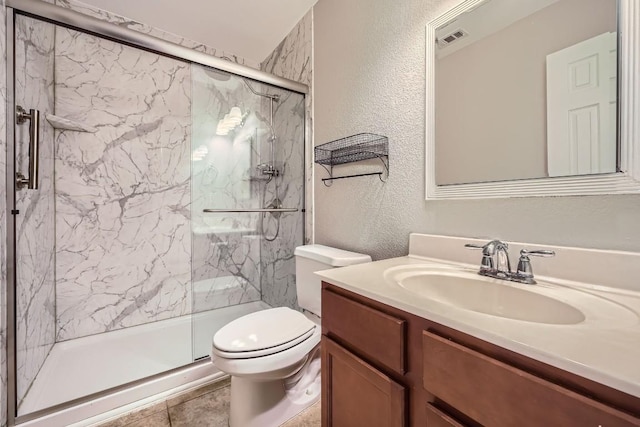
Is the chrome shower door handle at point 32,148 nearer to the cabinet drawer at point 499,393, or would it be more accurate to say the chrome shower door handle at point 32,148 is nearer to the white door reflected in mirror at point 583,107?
the cabinet drawer at point 499,393

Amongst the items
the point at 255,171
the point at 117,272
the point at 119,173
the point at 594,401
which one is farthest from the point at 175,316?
the point at 594,401

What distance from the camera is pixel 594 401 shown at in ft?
1.23

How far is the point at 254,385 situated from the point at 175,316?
1331 millimetres

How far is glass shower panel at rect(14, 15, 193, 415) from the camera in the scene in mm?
1464

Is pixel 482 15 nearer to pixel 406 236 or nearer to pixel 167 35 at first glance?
pixel 406 236

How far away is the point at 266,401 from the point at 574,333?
1.26 metres

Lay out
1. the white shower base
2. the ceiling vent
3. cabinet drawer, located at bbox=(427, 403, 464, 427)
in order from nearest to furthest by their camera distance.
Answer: cabinet drawer, located at bbox=(427, 403, 464, 427) → the ceiling vent → the white shower base

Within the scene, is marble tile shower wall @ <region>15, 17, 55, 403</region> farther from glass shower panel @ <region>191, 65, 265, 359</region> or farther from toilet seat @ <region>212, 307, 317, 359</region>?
toilet seat @ <region>212, 307, 317, 359</region>

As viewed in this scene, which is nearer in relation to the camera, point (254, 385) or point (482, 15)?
point (482, 15)

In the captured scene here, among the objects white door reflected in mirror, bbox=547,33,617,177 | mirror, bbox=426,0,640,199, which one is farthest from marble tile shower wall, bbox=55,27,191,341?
white door reflected in mirror, bbox=547,33,617,177

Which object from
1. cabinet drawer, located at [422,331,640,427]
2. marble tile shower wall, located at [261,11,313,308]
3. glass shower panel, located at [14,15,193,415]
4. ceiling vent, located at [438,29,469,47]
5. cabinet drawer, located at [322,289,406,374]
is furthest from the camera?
marble tile shower wall, located at [261,11,313,308]

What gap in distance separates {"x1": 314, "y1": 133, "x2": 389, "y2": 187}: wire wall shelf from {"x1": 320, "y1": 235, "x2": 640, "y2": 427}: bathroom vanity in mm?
621

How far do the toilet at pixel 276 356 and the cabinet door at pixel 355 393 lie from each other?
1.08 feet

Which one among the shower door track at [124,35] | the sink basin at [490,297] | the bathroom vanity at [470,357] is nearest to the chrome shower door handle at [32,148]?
the shower door track at [124,35]
